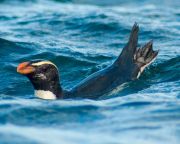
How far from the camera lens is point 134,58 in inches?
532

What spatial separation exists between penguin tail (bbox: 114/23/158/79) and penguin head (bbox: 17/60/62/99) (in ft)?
4.23

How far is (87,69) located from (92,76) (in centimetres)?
240

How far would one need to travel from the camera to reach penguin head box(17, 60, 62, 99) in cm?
1227

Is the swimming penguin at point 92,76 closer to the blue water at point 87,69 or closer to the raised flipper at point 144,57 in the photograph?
the raised flipper at point 144,57

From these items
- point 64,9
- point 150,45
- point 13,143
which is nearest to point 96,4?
point 64,9

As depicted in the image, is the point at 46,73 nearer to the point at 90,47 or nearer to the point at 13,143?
the point at 13,143

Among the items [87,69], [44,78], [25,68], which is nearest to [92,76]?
[44,78]

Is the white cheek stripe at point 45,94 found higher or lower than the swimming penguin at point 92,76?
lower

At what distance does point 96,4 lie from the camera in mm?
26328

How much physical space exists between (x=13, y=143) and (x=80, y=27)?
1104 cm

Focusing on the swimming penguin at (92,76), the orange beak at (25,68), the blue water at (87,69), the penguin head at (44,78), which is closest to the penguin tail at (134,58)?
the swimming penguin at (92,76)

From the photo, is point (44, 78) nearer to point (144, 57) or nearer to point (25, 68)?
point (25, 68)

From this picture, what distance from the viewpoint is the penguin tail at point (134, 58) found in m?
13.3

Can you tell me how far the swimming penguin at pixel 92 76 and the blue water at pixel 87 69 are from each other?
0.25 m
